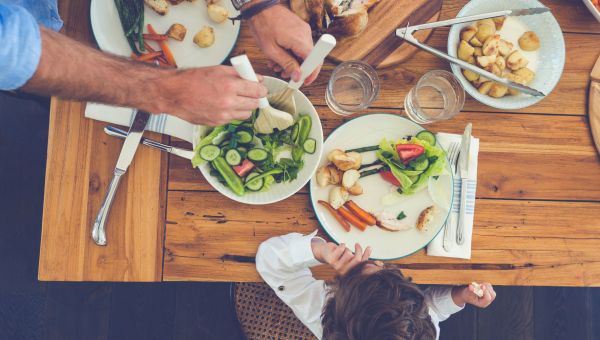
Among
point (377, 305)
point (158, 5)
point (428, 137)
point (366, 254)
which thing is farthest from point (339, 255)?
point (158, 5)

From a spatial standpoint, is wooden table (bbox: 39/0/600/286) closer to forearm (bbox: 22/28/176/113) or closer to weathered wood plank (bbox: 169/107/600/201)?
weathered wood plank (bbox: 169/107/600/201)

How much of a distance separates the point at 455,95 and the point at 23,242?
2.08m

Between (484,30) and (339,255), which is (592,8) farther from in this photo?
(339,255)

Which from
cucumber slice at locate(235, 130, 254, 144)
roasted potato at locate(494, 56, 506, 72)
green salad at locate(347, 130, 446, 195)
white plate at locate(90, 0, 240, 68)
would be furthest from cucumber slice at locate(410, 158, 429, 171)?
white plate at locate(90, 0, 240, 68)

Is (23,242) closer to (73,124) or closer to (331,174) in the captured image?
(73,124)

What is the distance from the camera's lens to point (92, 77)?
94cm

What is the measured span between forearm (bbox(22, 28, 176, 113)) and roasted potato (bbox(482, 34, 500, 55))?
87 cm

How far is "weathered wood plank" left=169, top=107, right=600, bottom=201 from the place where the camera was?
1416mm

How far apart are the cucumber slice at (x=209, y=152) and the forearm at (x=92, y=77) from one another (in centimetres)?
19

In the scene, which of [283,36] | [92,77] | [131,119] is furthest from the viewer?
[131,119]

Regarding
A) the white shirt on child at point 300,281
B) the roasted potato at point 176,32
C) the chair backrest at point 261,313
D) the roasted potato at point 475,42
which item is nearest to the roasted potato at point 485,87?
the roasted potato at point 475,42

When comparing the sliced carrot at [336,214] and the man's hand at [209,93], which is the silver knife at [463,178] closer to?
the sliced carrot at [336,214]

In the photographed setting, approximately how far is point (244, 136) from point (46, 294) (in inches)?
63.4

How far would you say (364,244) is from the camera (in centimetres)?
134
